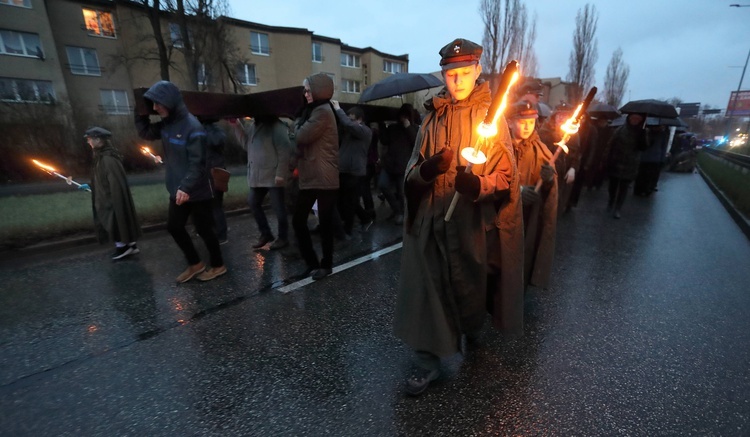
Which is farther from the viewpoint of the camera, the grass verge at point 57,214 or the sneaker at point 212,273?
the grass verge at point 57,214

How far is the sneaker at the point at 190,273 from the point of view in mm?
4238

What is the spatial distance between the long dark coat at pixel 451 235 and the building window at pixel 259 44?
3481 centimetres

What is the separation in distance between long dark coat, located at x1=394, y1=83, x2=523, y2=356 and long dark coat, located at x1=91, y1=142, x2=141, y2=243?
4.37 metres

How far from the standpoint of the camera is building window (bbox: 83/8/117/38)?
24578 mm

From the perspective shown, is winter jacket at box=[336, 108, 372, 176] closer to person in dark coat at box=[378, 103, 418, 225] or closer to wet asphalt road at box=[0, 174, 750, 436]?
person in dark coat at box=[378, 103, 418, 225]

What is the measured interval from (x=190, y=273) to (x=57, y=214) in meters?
4.30

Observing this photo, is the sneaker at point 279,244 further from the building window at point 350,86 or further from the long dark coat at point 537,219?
the building window at point 350,86

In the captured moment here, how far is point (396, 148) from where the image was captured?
6688mm

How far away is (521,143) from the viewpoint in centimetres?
319

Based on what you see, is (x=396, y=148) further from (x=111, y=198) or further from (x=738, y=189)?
(x=738, y=189)

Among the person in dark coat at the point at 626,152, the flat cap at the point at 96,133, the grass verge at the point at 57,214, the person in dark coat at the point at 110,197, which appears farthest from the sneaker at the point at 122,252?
the person in dark coat at the point at 626,152

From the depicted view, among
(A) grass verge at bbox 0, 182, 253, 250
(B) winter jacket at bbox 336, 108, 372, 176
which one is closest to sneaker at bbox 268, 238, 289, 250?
(B) winter jacket at bbox 336, 108, 372, 176

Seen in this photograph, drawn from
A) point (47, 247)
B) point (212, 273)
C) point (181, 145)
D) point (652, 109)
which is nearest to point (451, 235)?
point (181, 145)

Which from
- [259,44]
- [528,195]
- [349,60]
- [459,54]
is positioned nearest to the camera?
[459,54]
